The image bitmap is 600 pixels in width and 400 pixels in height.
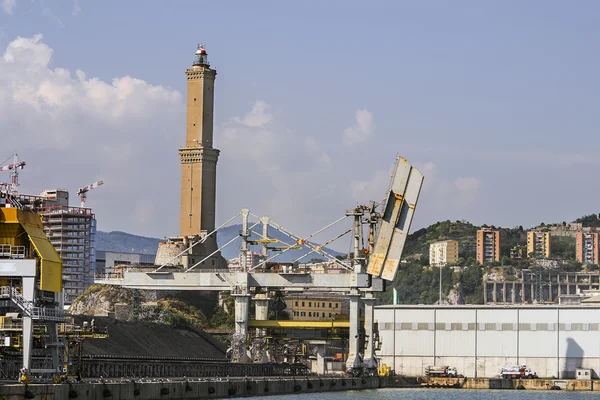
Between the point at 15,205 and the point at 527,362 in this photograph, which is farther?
the point at 527,362

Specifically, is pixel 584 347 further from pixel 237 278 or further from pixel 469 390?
pixel 237 278

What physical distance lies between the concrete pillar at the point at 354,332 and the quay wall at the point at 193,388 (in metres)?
2.26

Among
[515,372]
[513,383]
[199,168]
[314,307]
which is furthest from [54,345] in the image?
[314,307]

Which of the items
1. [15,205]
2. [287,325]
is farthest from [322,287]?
[15,205]

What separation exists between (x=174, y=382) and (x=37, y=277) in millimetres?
11721

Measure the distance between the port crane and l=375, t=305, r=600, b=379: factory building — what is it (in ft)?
14.8

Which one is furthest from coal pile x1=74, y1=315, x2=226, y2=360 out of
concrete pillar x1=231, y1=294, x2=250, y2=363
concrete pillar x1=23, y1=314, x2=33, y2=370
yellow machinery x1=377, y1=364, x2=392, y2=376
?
concrete pillar x1=23, y1=314, x2=33, y2=370

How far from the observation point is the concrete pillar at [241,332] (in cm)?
10088

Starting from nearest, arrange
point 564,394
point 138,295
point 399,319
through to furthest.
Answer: point 564,394
point 399,319
point 138,295

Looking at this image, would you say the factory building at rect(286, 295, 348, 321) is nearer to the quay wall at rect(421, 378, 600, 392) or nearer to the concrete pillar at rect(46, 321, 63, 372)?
the quay wall at rect(421, 378, 600, 392)

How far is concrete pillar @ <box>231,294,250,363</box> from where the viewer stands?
10088 cm

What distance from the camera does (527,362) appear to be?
104m

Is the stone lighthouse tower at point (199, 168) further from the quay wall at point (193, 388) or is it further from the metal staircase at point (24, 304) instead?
the metal staircase at point (24, 304)

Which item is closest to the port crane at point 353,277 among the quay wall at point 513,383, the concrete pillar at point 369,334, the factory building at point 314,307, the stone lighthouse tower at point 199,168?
the concrete pillar at point 369,334
